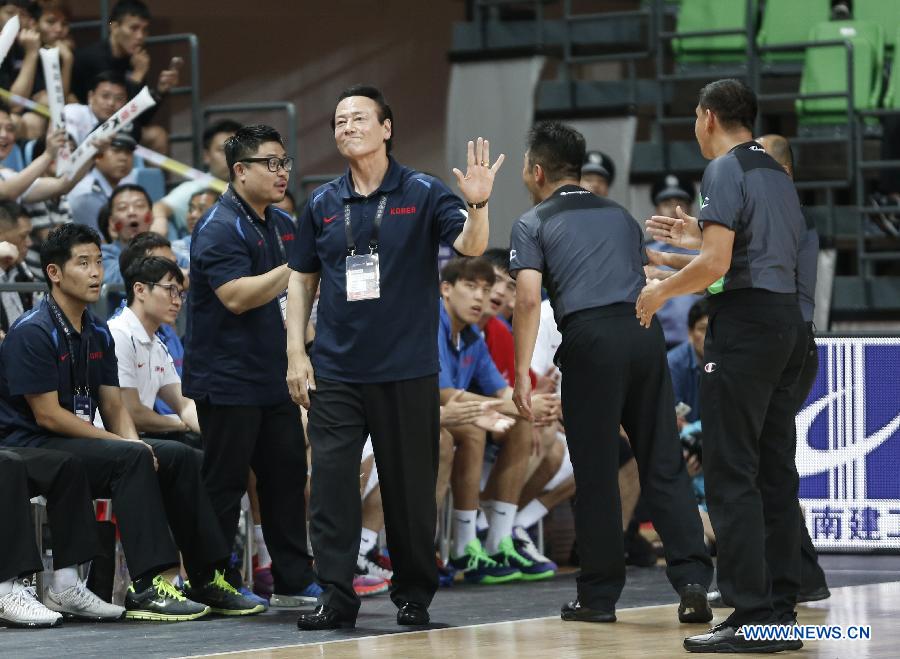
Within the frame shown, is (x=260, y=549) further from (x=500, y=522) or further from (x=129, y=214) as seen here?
(x=129, y=214)

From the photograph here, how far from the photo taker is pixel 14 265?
782 centimetres

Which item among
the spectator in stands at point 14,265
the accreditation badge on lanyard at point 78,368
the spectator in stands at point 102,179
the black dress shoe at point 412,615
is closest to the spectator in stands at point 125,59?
the spectator in stands at point 102,179

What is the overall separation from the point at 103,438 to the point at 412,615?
1.47 meters

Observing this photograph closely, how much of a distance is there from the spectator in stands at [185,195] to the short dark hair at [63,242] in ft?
8.68

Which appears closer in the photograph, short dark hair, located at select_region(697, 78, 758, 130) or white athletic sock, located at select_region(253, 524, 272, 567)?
short dark hair, located at select_region(697, 78, 758, 130)

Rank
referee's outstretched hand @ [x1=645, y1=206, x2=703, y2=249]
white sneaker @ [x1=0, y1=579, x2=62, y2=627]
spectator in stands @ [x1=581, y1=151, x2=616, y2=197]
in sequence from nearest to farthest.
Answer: referee's outstretched hand @ [x1=645, y1=206, x2=703, y2=249] → white sneaker @ [x1=0, y1=579, x2=62, y2=627] → spectator in stands @ [x1=581, y1=151, x2=616, y2=197]

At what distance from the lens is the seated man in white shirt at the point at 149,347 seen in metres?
7.04

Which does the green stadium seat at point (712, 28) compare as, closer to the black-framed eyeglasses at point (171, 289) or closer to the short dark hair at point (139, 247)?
the short dark hair at point (139, 247)

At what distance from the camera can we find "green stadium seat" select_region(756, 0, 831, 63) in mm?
12648

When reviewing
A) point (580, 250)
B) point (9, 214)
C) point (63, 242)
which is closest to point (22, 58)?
point (9, 214)

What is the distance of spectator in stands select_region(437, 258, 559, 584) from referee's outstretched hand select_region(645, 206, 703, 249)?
87.3 inches

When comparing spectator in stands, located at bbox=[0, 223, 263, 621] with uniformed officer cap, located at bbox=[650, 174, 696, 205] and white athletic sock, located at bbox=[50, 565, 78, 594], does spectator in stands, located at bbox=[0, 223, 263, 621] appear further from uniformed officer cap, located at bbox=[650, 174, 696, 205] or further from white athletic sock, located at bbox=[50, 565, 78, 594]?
uniformed officer cap, located at bbox=[650, 174, 696, 205]

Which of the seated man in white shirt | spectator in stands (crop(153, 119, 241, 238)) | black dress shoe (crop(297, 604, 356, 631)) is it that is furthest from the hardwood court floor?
spectator in stands (crop(153, 119, 241, 238))

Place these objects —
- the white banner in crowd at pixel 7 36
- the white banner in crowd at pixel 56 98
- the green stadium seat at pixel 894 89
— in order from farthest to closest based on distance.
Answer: the green stadium seat at pixel 894 89, the white banner in crowd at pixel 7 36, the white banner in crowd at pixel 56 98
